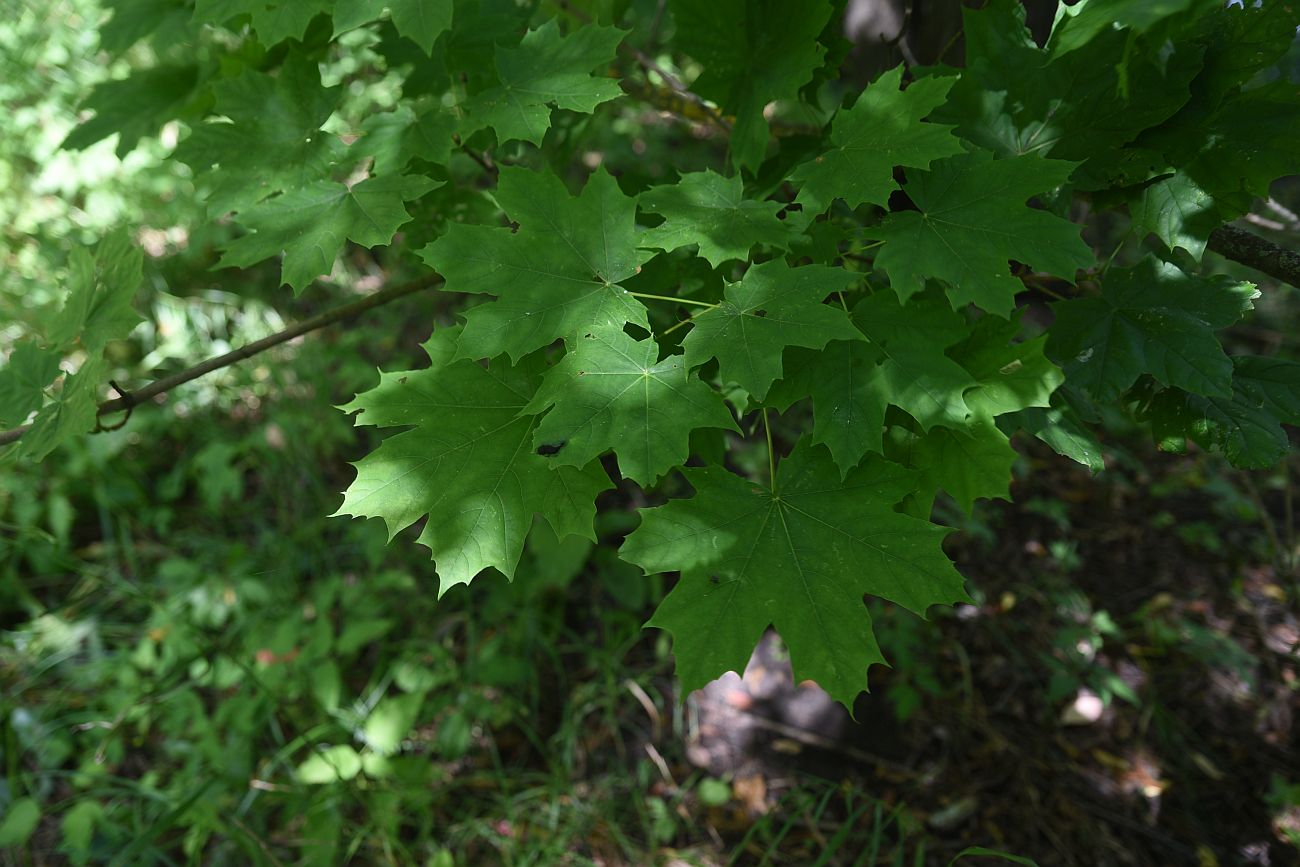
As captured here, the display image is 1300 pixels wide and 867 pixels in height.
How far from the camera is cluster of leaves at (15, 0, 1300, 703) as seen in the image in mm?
1109

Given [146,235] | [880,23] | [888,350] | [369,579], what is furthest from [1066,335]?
[146,235]

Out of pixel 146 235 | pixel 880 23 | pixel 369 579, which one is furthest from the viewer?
pixel 146 235

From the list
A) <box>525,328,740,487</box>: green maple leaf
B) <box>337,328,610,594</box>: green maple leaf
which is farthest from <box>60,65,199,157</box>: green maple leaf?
<box>525,328,740,487</box>: green maple leaf

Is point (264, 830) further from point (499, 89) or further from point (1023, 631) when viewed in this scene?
point (1023, 631)

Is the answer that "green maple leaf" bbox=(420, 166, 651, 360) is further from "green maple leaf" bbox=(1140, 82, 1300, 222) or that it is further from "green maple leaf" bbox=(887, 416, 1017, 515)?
"green maple leaf" bbox=(1140, 82, 1300, 222)

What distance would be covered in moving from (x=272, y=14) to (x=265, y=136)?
25 cm

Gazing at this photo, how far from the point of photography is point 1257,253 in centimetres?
130

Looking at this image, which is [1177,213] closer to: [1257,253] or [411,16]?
[1257,253]

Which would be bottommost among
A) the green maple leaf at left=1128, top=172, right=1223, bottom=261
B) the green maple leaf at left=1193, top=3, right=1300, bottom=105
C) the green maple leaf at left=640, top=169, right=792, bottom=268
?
the green maple leaf at left=640, top=169, right=792, bottom=268

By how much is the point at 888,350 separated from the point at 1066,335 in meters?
0.36

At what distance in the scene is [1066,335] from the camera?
4.21 ft

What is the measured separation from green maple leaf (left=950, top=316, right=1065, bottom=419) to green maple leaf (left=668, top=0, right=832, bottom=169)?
0.50 meters

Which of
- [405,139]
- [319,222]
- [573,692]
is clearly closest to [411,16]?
[405,139]

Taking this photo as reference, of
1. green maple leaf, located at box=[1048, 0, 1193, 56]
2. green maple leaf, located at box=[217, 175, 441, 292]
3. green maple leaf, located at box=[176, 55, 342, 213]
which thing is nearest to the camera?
green maple leaf, located at box=[1048, 0, 1193, 56]
